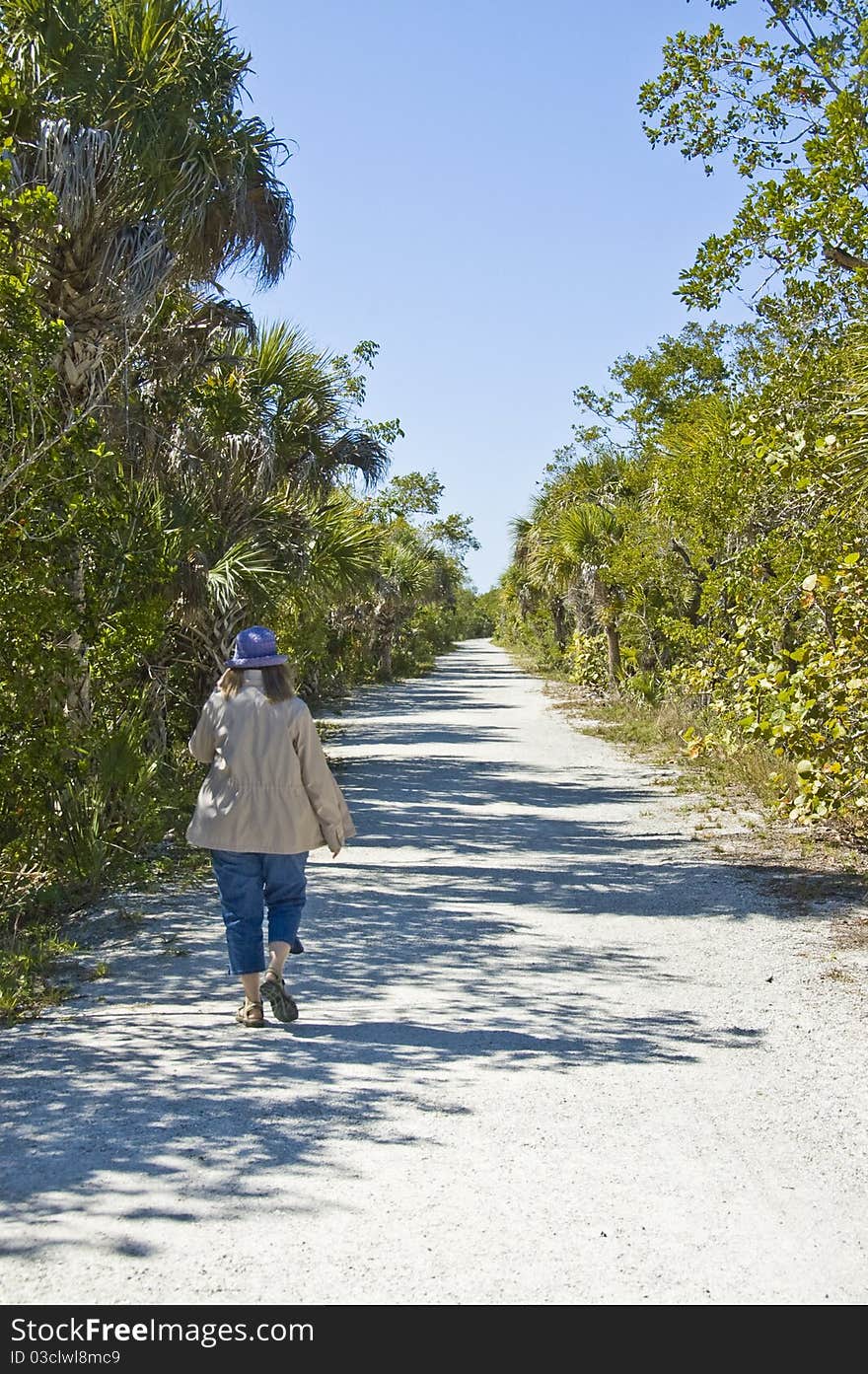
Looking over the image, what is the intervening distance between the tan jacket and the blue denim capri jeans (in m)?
0.10

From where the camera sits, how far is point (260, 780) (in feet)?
18.7

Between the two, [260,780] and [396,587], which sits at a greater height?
[396,587]

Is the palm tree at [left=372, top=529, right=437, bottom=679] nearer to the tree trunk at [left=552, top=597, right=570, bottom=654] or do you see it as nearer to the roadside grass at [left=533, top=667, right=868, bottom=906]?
A: the tree trunk at [left=552, top=597, right=570, bottom=654]

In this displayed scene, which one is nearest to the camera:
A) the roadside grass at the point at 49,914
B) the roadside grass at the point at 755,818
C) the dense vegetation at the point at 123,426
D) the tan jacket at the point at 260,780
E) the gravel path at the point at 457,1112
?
the gravel path at the point at 457,1112

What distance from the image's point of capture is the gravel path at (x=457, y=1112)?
11.2 ft

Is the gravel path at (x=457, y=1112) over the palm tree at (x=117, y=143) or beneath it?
beneath

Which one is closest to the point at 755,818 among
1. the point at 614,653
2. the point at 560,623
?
the point at 614,653

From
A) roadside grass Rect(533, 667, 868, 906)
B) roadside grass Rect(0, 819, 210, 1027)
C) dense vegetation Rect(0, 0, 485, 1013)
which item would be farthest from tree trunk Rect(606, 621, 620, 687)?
roadside grass Rect(0, 819, 210, 1027)

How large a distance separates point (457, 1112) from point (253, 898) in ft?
4.94

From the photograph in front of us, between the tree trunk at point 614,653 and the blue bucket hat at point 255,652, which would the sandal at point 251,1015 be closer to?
the blue bucket hat at point 255,652

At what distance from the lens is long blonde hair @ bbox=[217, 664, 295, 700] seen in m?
5.75

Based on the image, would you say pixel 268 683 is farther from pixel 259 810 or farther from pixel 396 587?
pixel 396 587

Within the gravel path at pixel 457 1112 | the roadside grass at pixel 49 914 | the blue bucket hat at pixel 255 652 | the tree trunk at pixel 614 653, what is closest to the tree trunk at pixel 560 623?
the tree trunk at pixel 614 653

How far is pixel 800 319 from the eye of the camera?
8.74m
